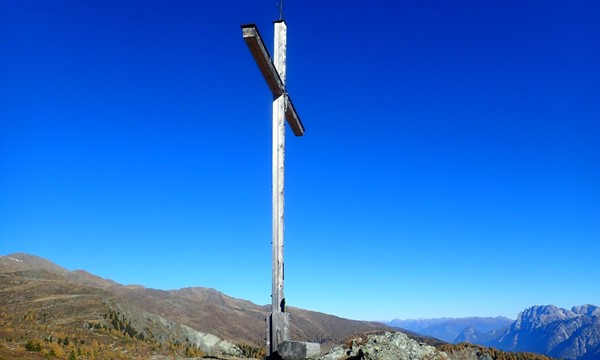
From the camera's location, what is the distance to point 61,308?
83.3 meters

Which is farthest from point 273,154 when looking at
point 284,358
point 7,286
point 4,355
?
point 7,286

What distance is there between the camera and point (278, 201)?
9320 mm

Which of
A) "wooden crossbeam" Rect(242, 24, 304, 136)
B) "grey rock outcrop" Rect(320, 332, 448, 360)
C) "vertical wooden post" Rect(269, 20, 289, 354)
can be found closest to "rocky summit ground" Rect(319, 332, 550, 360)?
"grey rock outcrop" Rect(320, 332, 448, 360)

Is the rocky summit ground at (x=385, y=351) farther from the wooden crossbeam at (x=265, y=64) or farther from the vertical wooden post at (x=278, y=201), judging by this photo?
the wooden crossbeam at (x=265, y=64)

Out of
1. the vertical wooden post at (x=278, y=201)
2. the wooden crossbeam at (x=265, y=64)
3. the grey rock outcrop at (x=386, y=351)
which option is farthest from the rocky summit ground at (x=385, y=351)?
the wooden crossbeam at (x=265, y=64)

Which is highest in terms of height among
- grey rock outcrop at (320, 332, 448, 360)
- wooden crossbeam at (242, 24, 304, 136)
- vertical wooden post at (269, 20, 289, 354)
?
wooden crossbeam at (242, 24, 304, 136)

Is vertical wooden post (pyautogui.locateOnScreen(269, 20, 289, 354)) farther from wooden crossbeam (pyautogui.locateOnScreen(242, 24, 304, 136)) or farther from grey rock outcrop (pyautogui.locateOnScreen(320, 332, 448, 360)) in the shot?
grey rock outcrop (pyautogui.locateOnScreen(320, 332, 448, 360))

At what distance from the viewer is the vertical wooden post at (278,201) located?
8.78 metres

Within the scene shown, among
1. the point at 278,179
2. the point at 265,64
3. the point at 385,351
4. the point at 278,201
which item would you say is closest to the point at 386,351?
the point at 385,351

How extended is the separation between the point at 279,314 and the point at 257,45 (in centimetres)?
491

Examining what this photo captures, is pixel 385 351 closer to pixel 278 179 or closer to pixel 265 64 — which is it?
pixel 278 179

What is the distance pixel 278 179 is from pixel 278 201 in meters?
0.43

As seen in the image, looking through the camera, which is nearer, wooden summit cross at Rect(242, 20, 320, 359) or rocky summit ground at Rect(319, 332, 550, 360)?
wooden summit cross at Rect(242, 20, 320, 359)

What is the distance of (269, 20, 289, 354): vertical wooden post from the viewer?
878 cm
